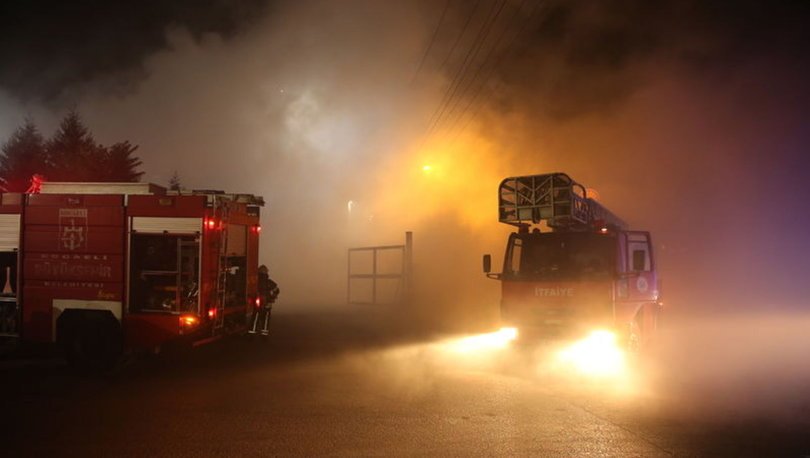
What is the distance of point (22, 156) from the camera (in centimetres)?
2653

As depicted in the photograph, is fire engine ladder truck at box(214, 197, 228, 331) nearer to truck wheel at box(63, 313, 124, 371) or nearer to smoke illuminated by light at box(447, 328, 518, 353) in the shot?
truck wheel at box(63, 313, 124, 371)

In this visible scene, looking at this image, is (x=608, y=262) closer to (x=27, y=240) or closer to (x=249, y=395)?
(x=249, y=395)

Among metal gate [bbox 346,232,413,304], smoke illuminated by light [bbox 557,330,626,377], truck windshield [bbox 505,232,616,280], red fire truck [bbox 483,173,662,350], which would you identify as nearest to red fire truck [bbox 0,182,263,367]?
red fire truck [bbox 483,173,662,350]

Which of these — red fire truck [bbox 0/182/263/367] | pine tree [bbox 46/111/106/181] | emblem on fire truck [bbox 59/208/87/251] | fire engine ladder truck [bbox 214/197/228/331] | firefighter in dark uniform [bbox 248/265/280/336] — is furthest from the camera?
pine tree [bbox 46/111/106/181]

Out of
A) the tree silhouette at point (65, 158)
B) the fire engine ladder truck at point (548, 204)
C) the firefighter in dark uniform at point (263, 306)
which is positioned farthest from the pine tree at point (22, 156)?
the fire engine ladder truck at point (548, 204)

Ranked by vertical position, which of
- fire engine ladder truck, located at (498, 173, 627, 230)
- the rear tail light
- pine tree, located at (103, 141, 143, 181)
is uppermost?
pine tree, located at (103, 141, 143, 181)

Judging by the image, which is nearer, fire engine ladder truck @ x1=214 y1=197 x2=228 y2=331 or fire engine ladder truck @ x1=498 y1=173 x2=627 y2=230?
fire engine ladder truck @ x1=214 y1=197 x2=228 y2=331

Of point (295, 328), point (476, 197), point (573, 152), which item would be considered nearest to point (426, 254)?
point (476, 197)

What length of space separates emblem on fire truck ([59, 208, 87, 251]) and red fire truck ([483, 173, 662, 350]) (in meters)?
5.92

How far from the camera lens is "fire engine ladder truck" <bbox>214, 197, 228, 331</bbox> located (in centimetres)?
795

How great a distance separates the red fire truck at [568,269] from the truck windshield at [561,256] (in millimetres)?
15

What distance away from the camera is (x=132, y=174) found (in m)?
26.1

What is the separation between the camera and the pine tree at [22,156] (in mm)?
26203

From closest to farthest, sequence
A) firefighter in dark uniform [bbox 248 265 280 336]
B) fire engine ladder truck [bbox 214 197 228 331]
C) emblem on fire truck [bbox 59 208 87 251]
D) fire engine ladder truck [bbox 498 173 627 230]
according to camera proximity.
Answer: emblem on fire truck [bbox 59 208 87 251], fire engine ladder truck [bbox 214 197 228 331], fire engine ladder truck [bbox 498 173 627 230], firefighter in dark uniform [bbox 248 265 280 336]
